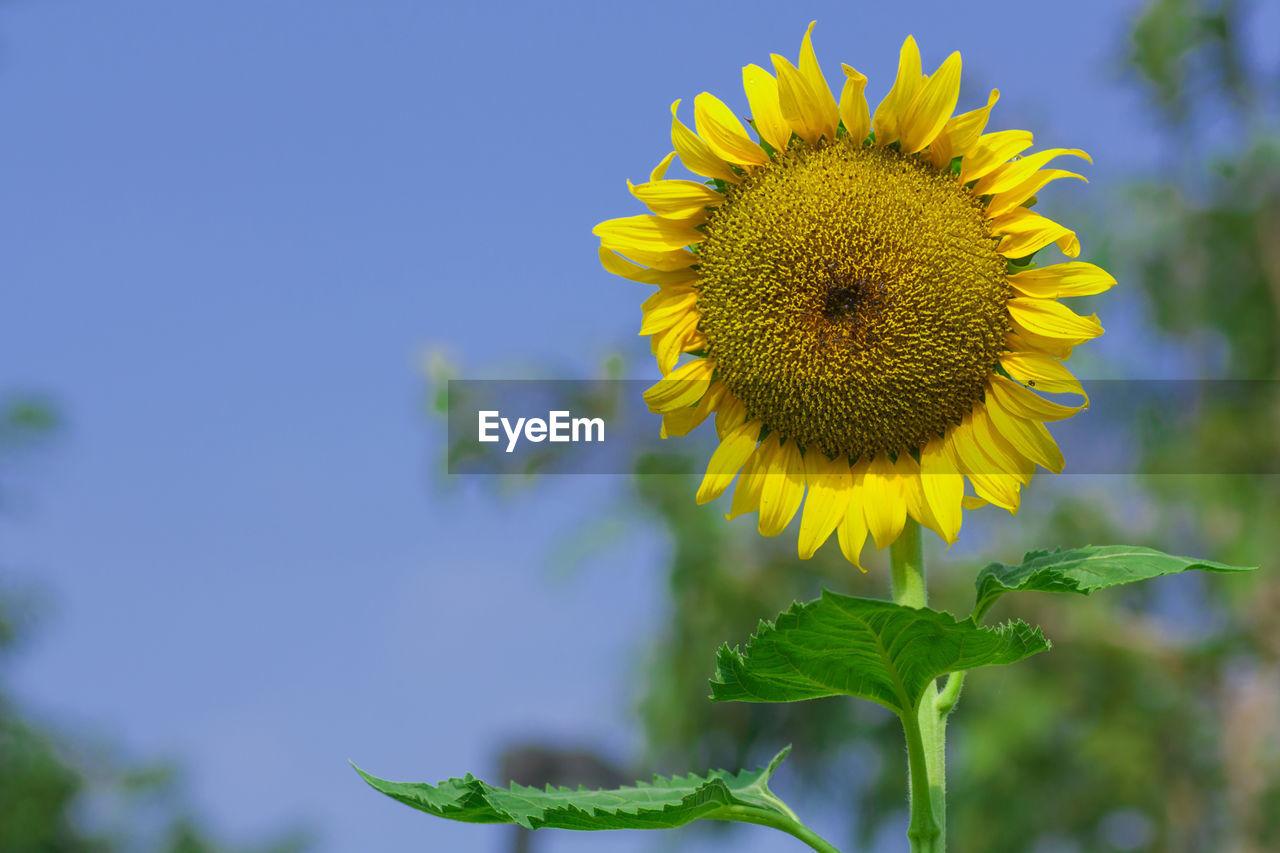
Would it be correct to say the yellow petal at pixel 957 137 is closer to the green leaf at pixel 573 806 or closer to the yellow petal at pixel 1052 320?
the yellow petal at pixel 1052 320

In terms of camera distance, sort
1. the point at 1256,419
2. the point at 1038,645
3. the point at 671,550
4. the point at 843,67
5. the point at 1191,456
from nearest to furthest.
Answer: the point at 1038,645
the point at 843,67
the point at 671,550
the point at 1191,456
the point at 1256,419

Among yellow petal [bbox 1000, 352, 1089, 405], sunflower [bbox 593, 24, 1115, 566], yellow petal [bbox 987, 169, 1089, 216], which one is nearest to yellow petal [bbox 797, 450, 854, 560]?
sunflower [bbox 593, 24, 1115, 566]

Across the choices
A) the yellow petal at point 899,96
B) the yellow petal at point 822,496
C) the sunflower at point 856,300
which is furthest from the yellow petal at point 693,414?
the yellow petal at point 899,96

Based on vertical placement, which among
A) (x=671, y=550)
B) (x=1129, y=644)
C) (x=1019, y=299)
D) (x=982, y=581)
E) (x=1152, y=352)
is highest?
(x=1019, y=299)

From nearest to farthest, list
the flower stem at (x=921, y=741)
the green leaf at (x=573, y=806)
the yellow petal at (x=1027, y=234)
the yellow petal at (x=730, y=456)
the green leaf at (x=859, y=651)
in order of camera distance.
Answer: the green leaf at (x=859, y=651), the green leaf at (x=573, y=806), the flower stem at (x=921, y=741), the yellow petal at (x=1027, y=234), the yellow petal at (x=730, y=456)

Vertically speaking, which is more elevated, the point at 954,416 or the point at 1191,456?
the point at 954,416

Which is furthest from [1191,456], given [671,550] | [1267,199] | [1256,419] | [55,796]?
[55,796]

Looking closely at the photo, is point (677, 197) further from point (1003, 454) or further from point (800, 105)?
point (1003, 454)

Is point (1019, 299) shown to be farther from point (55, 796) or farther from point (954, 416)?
point (55, 796)
